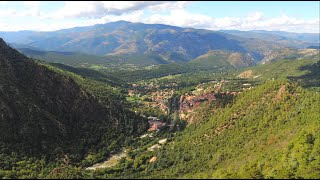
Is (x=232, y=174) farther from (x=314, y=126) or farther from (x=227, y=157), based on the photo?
(x=314, y=126)

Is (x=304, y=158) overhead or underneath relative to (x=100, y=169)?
overhead

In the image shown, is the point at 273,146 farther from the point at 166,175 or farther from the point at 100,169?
the point at 100,169

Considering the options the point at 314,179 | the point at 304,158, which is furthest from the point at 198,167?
the point at 314,179

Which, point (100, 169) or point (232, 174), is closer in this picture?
point (232, 174)

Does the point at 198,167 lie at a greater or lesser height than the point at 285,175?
lesser

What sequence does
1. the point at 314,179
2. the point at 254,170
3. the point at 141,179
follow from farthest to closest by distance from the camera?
the point at 141,179
the point at 254,170
the point at 314,179

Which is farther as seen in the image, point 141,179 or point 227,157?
point 227,157

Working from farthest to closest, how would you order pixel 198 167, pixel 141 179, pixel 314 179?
pixel 198 167, pixel 141 179, pixel 314 179

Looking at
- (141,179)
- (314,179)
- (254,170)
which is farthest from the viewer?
(141,179)

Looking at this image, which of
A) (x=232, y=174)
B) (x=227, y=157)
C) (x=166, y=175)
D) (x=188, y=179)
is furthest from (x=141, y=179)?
(x=227, y=157)
